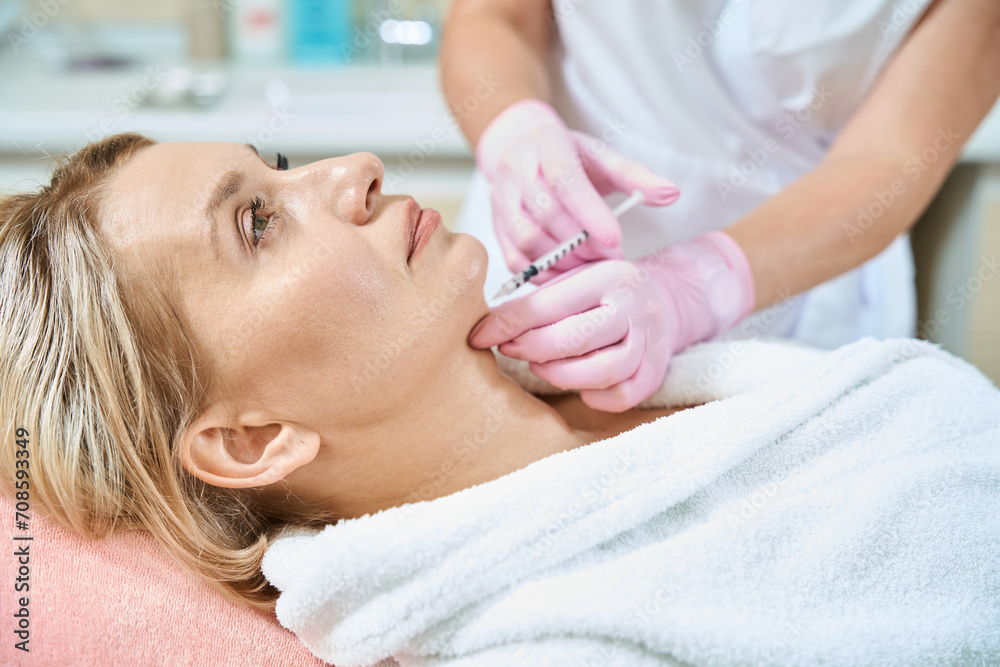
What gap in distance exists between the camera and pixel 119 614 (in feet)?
2.92

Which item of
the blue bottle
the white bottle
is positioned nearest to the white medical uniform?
the blue bottle

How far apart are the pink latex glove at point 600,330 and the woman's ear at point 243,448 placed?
0.87 ft

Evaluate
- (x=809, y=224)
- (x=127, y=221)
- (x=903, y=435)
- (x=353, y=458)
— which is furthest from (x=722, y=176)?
(x=127, y=221)

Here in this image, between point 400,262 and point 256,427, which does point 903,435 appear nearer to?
point 400,262

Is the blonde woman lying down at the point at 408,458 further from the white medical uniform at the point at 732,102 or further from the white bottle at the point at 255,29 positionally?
the white bottle at the point at 255,29

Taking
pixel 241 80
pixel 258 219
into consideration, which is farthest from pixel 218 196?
pixel 241 80

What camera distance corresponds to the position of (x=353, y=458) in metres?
1.00

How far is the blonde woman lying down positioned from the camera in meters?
0.81

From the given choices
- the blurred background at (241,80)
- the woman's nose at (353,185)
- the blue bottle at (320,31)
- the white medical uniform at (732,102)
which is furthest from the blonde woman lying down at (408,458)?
the blue bottle at (320,31)

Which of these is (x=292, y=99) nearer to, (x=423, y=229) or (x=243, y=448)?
(x=423, y=229)

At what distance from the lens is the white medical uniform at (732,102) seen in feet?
4.32

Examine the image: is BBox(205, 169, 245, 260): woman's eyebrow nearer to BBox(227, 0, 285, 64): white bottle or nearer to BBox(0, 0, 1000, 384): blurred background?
BBox(0, 0, 1000, 384): blurred background

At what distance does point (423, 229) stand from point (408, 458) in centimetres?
30

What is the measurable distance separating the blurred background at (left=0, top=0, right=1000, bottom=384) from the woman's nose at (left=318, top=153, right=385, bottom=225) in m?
0.75
